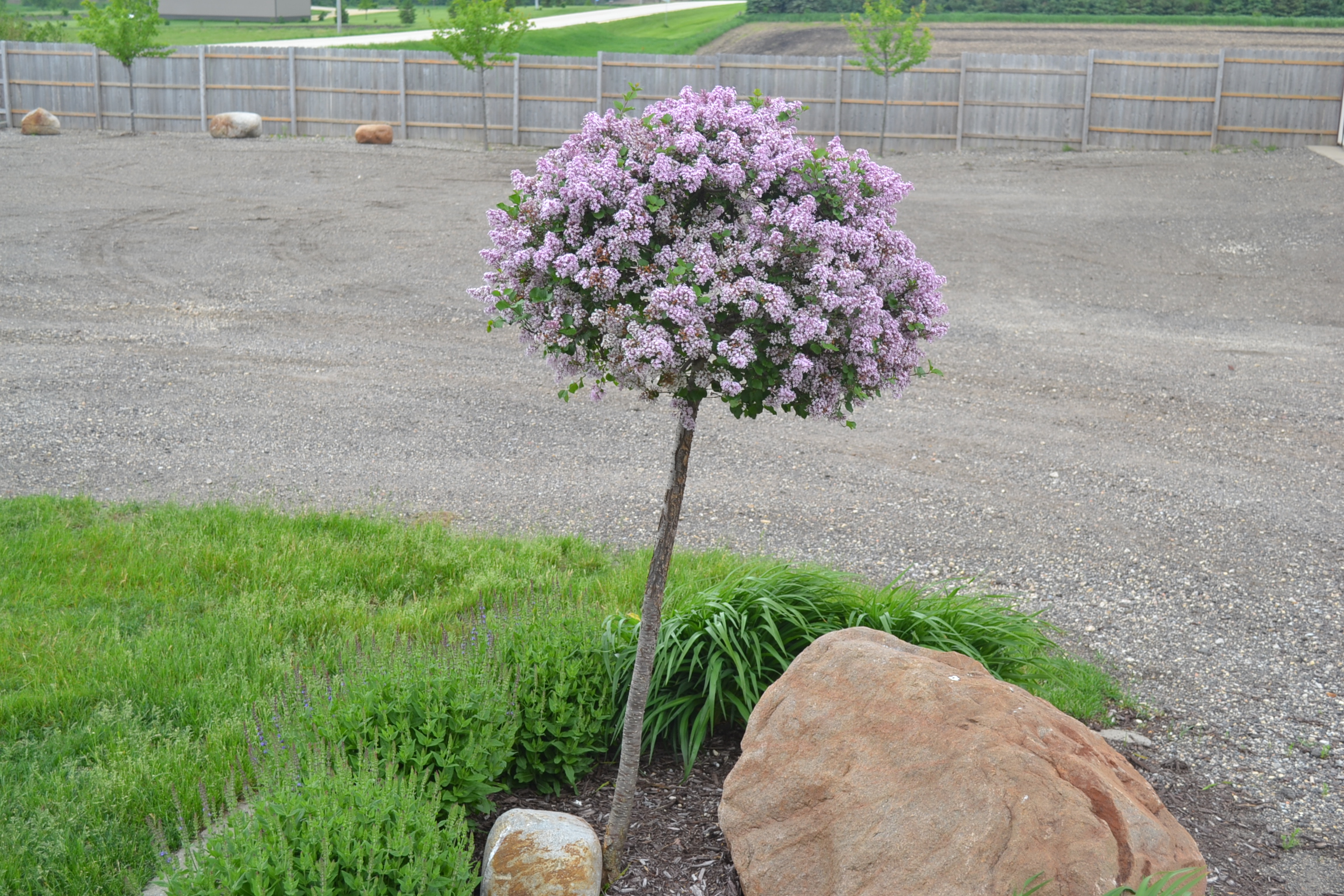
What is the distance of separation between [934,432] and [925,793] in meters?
6.21

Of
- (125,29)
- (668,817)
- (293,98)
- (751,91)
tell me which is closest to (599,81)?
(751,91)

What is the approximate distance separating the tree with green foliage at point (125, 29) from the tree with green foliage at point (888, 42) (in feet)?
59.1

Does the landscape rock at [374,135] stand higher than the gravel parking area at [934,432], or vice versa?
the landscape rock at [374,135]

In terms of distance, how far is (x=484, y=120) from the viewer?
25812 mm

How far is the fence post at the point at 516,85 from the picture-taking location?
25.9 meters

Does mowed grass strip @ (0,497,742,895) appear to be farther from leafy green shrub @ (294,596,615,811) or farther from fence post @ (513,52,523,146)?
fence post @ (513,52,523,146)

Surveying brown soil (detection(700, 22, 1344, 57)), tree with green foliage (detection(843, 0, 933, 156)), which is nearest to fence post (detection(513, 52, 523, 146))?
tree with green foliage (detection(843, 0, 933, 156))

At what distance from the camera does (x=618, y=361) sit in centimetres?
331

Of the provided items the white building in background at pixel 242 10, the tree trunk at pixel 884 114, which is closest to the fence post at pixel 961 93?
the tree trunk at pixel 884 114

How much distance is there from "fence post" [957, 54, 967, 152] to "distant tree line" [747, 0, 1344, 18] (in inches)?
1095

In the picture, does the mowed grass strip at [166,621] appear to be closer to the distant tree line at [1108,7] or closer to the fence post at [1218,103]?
the fence post at [1218,103]

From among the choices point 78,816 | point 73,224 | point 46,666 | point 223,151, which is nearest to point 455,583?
point 46,666

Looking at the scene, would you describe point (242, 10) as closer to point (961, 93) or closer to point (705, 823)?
point (961, 93)

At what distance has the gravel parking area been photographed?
584cm
